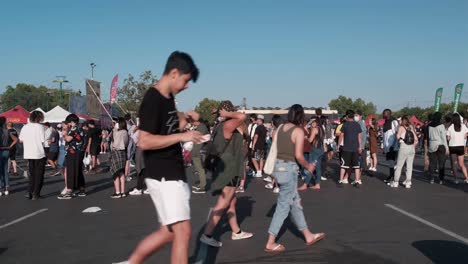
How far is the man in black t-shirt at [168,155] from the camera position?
3.37 metres

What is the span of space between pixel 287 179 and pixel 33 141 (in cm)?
669

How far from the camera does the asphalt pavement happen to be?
5379mm

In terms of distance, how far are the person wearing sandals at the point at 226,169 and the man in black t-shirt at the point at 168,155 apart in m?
2.19

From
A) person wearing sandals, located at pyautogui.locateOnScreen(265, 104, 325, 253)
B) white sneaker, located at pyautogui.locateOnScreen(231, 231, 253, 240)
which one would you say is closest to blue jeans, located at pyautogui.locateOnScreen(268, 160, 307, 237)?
person wearing sandals, located at pyautogui.locateOnScreen(265, 104, 325, 253)

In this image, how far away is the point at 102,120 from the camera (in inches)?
914

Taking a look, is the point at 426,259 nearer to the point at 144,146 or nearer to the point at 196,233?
the point at 196,233

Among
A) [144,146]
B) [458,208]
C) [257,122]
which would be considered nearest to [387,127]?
[257,122]

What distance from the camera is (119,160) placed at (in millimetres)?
10477

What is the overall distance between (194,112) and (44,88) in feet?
382

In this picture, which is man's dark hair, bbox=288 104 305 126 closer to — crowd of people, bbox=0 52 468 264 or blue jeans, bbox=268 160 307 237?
crowd of people, bbox=0 52 468 264

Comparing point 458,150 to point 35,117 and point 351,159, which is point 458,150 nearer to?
point 351,159

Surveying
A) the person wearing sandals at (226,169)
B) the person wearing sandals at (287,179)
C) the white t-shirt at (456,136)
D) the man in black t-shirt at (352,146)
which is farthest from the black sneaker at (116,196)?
the white t-shirt at (456,136)

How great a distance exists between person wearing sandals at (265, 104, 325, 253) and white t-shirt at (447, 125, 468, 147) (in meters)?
7.98

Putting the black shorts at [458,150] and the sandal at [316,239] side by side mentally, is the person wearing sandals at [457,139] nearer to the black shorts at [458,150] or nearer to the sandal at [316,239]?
the black shorts at [458,150]
